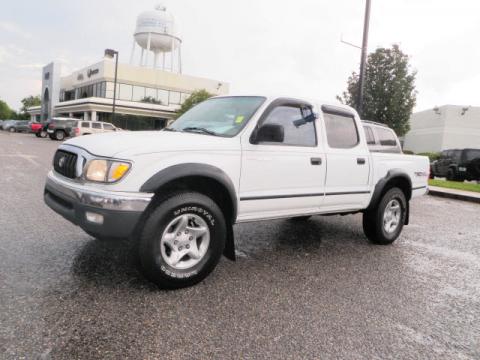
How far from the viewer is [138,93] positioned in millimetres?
55969

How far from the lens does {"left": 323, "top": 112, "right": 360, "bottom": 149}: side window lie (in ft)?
15.6

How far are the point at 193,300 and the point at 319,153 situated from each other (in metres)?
2.23

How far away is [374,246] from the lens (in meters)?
5.41

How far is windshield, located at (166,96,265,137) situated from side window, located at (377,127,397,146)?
2326mm

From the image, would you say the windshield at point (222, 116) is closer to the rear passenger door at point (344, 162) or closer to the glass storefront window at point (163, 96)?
the rear passenger door at point (344, 162)

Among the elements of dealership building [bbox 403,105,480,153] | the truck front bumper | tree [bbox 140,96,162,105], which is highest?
tree [bbox 140,96,162,105]

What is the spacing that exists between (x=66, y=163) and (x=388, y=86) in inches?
1158

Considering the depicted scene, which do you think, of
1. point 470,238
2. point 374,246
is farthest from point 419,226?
point 374,246

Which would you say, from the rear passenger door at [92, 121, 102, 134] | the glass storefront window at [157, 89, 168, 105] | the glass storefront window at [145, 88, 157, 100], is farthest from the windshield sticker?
the glass storefront window at [157, 89, 168, 105]

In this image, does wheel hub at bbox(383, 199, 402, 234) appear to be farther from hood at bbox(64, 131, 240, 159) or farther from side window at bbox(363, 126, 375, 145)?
hood at bbox(64, 131, 240, 159)

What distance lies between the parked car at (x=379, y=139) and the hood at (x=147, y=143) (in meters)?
2.51

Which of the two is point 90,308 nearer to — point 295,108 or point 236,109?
point 236,109

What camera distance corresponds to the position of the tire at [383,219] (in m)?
5.32

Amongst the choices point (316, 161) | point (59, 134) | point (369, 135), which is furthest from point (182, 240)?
point (59, 134)
